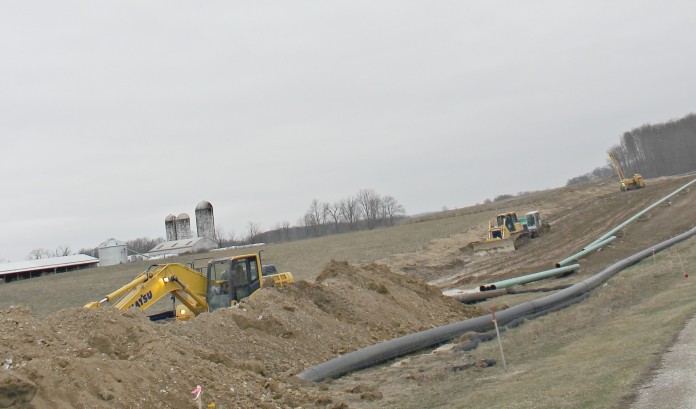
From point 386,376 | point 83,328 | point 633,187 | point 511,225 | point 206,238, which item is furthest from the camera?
point 206,238

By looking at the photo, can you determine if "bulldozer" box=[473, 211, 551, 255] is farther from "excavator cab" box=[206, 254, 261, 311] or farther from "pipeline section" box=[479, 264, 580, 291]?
"excavator cab" box=[206, 254, 261, 311]

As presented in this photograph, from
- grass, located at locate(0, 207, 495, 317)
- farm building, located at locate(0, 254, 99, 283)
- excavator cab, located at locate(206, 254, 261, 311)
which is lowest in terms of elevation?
grass, located at locate(0, 207, 495, 317)

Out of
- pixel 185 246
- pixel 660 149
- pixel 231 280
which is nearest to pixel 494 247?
pixel 231 280

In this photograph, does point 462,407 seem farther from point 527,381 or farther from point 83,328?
point 83,328

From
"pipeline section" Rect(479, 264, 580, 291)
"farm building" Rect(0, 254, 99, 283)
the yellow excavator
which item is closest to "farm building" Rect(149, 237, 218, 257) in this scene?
"farm building" Rect(0, 254, 99, 283)

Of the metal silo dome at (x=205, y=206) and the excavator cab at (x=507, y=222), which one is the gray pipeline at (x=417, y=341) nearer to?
the excavator cab at (x=507, y=222)

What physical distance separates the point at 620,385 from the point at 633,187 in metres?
60.3

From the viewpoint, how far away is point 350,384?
12375 mm

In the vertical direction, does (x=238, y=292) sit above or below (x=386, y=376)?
above

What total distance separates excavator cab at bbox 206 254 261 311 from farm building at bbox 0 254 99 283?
75.7 m

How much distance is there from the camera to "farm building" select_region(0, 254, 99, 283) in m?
85.6

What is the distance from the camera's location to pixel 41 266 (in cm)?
8812

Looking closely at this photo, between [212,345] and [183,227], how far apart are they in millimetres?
94566

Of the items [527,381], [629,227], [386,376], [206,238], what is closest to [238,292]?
[386,376]
